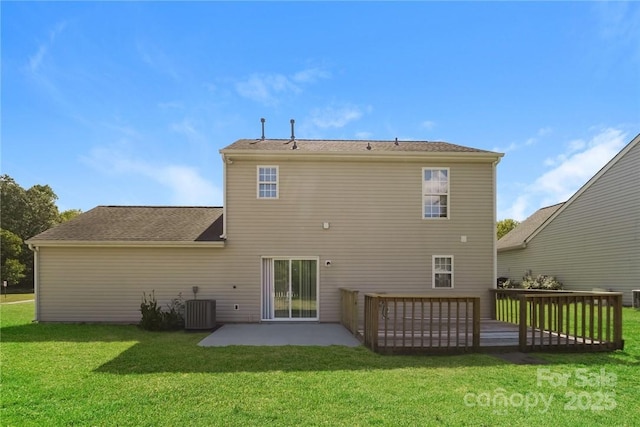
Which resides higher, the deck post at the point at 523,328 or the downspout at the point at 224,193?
the downspout at the point at 224,193

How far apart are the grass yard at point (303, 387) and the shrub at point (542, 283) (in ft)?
36.2

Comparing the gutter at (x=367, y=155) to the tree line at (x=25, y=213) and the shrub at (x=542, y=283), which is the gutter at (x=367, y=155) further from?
the tree line at (x=25, y=213)

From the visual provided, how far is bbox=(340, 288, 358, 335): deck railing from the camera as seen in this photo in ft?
29.8

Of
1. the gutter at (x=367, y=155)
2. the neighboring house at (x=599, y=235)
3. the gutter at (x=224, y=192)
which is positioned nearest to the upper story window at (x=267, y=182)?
the gutter at (x=367, y=155)

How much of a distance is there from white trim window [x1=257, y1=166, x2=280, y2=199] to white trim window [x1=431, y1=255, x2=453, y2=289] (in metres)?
5.38

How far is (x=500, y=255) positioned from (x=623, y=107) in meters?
12.6

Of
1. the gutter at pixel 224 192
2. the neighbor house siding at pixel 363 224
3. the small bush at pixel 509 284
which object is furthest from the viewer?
the small bush at pixel 509 284

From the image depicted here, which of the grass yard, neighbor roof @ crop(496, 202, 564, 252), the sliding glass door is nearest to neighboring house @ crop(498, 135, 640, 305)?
neighbor roof @ crop(496, 202, 564, 252)

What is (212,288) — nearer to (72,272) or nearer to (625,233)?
(72,272)

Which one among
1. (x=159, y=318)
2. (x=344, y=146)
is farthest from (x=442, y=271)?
(x=159, y=318)

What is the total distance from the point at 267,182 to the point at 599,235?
14836 millimetres

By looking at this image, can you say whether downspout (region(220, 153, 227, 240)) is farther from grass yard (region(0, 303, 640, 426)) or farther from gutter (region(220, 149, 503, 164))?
grass yard (region(0, 303, 640, 426))

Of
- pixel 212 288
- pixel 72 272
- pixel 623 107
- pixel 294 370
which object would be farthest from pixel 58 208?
pixel 623 107

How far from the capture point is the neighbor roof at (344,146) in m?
11.8
